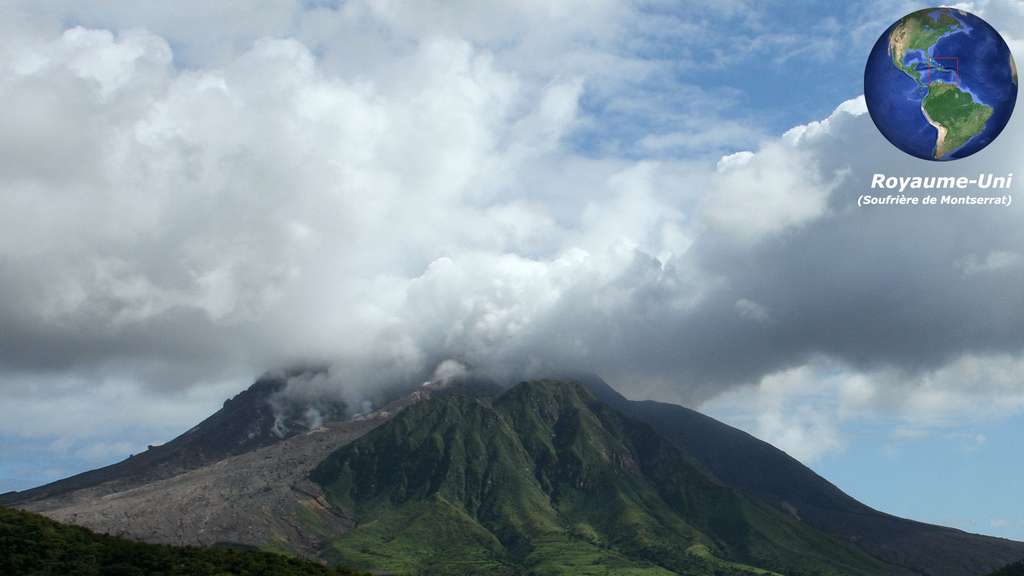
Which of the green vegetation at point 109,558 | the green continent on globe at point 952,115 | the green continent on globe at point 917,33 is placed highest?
the green continent on globe at point 917,33

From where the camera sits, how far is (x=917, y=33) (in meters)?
117

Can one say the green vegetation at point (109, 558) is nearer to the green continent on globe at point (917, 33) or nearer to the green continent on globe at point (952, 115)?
the green continent on globe at point (952, 115)

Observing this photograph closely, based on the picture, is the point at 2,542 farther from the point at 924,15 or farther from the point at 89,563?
the point at 924,15

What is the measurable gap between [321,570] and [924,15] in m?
123

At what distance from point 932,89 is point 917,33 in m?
7.22

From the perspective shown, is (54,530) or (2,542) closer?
(2,542)

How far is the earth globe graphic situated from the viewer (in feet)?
380

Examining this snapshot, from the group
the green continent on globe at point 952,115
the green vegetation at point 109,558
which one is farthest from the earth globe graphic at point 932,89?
the green vegetation at point 109,558

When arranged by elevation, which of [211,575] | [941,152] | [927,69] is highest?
[927,69]

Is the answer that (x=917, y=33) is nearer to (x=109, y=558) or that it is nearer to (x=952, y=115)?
(x=952, y=115)

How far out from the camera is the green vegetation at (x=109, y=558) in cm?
14538

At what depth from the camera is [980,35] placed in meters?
115

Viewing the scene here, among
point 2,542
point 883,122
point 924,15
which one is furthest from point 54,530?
point 924,15

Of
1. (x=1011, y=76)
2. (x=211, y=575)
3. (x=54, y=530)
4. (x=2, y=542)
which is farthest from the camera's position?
(x=54, y=530)
